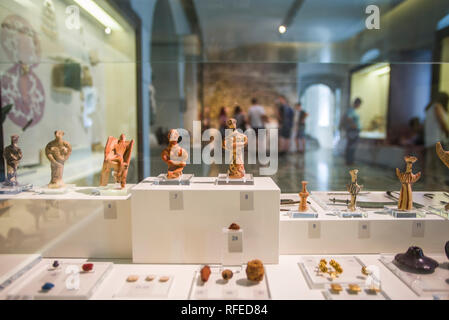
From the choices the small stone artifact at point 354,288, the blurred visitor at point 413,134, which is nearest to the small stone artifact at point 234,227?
the small stone artifact at point 354,288

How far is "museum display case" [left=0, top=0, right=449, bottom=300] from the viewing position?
1.85 metres

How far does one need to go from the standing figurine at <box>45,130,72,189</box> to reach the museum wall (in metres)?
0.36

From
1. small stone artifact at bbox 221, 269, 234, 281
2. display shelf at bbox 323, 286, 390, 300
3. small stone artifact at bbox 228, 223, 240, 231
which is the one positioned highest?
small stone artifact at bbox 228, 223, 240, 231

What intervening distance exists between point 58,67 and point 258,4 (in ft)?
6.34

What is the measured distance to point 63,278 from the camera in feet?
5.71

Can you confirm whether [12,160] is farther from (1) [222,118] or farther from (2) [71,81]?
(1) [222,118]

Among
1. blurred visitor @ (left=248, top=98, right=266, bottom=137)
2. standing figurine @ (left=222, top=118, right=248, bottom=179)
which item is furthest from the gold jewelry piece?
blurred visitor @ (left=248, top=98, right=266, bottom=137)

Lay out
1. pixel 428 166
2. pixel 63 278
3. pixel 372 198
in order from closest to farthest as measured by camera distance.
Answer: pixel 63 278 → pixel 372 198 → pixel 428 166

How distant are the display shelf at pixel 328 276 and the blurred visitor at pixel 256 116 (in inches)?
58.4

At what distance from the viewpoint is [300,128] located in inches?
132

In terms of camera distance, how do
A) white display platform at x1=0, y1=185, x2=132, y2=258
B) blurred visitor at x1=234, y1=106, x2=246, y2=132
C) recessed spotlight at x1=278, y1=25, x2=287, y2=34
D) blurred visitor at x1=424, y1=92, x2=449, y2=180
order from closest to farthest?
white display platform at x1=0, y1=185, x2=132, y2=258 < recessed spotlight at x1=278, y1=25, x2=287, y2=34 < blurred visitor at x1=234, y1=106, x2=246, y2=132 < blurred visitor at x1=424, y1=92, x2=449, y2=180

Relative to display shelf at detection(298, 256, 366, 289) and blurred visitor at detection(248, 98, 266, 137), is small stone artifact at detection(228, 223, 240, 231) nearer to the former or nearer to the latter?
display shelf at detection(298, 256, 366, 289)
